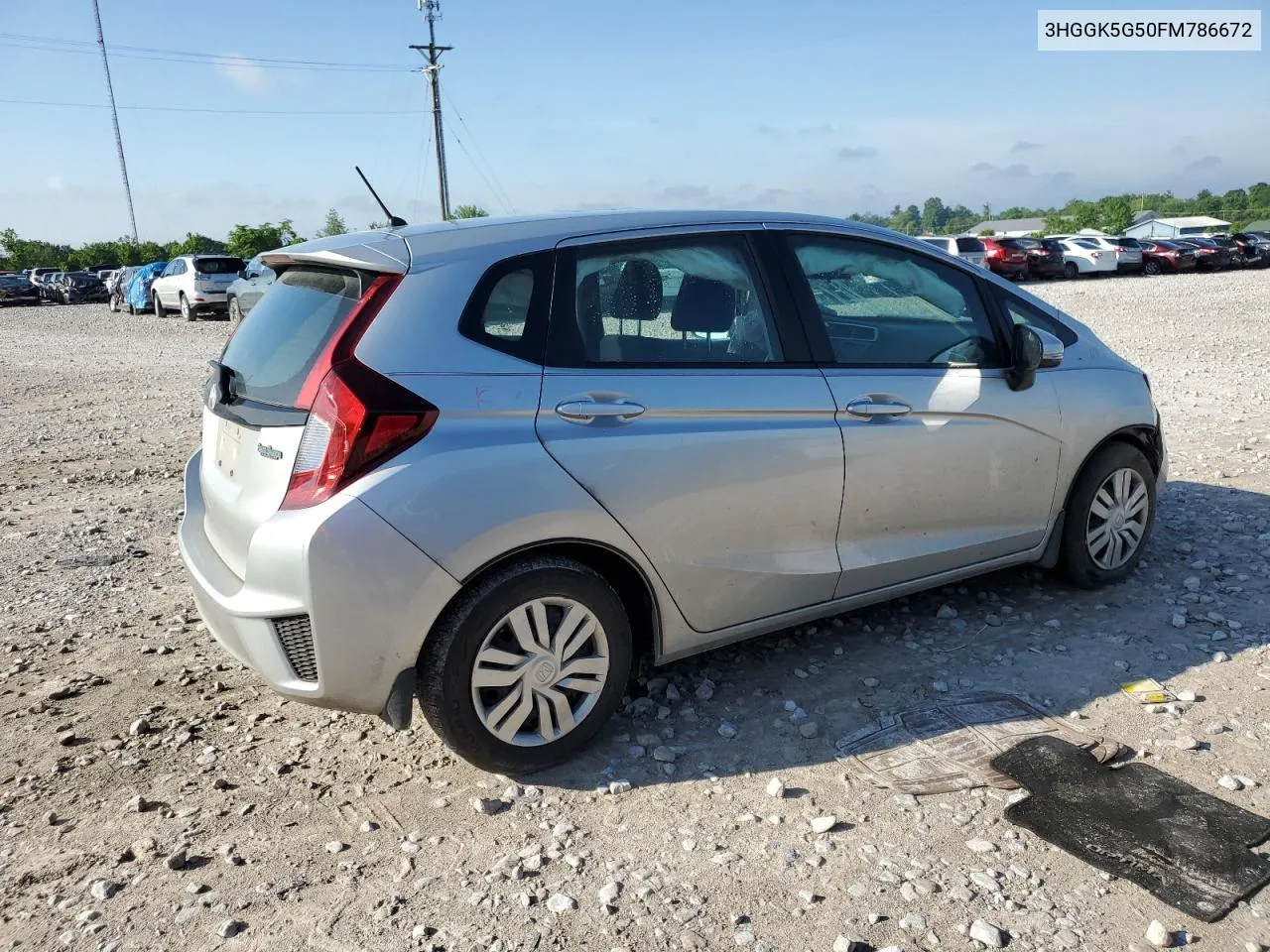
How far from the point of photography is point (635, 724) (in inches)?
147

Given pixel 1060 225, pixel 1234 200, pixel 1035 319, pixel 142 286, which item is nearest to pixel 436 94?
pixel 142 286

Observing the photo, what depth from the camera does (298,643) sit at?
304 centimetres

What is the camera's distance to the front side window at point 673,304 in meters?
3.44

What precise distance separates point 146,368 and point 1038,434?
14.2 m

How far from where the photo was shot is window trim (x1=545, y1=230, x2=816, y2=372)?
3.33 metres

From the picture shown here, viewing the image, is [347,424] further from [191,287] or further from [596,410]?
[191,287]

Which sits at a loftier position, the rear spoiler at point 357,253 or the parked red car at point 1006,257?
the rear spoiler at point 357,253

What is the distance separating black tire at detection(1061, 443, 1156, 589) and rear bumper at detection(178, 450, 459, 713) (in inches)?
119

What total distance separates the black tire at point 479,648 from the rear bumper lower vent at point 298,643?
327 millimetres

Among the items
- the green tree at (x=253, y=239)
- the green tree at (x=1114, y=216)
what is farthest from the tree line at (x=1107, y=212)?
the green tree at (x=253, y=239)

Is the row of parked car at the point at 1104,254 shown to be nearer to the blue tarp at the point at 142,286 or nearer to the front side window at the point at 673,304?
the blue tarp at the point at 142,286

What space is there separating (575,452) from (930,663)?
185cm

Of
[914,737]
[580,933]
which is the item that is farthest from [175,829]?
[914,737]

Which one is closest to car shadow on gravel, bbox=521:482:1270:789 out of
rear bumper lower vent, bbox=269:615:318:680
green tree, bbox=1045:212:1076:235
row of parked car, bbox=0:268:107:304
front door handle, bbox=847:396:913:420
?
rear bumper lower vent, bbox=269:615:318:680
